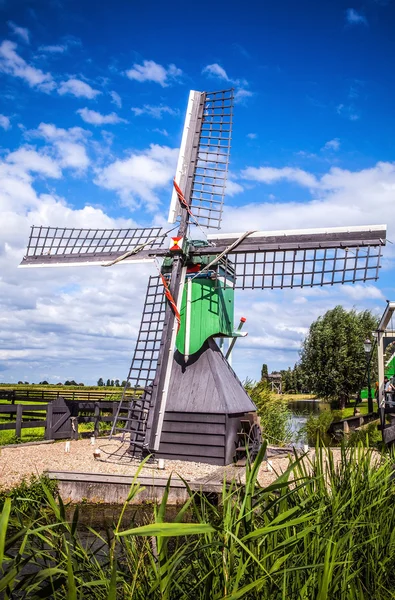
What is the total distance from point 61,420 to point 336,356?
88.1 feet

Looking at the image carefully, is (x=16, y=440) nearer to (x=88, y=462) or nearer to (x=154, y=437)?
(x=88, y=462)

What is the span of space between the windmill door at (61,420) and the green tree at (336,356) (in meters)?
26.0

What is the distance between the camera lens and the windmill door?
15.7 meters

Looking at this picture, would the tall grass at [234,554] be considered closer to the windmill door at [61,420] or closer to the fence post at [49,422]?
the fence post at [49,422]

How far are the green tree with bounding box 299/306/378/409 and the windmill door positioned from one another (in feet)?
85.4

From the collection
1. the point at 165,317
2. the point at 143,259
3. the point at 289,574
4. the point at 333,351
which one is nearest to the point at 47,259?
the point at 143,259

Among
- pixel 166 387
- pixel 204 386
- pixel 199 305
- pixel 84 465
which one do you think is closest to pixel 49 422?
pixel 84 465

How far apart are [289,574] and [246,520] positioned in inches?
20.7

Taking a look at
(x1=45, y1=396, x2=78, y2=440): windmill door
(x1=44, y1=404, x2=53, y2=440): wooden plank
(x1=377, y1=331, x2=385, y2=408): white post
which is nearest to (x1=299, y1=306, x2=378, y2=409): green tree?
(x1=377, y1=331, x2=385, y2=408): white post

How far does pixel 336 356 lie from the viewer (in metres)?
39.0

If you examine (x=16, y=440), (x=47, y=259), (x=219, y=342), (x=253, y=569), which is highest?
(x=47, y=259)

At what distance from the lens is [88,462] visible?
11633 millimetres

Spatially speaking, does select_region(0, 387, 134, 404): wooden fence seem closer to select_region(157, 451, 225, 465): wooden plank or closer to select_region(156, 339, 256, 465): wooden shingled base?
select_region(156, 339, 256, 465): wooden shingled base

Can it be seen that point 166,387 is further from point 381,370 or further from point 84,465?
point 381,370
